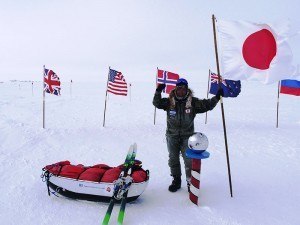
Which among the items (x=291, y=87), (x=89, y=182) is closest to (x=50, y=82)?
(x=89, y=182)

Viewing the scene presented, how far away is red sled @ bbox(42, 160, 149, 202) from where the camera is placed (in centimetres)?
487

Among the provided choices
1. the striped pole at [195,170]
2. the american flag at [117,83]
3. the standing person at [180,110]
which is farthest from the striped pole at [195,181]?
the american flag at [117,83]

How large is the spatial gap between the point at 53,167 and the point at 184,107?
8.22 ft

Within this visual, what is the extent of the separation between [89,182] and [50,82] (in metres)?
8.40

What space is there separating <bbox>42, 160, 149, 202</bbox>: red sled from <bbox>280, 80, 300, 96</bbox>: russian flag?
11092mm

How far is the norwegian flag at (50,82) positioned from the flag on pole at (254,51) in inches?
345

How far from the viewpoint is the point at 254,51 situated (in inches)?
209

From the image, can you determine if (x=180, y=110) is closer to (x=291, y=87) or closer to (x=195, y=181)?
(x=195, y=181)

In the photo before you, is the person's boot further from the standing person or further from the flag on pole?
the flag on pole

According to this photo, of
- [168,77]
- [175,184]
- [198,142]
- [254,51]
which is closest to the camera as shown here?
[198,142]

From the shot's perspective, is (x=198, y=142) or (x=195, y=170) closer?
(x=198, y=142)

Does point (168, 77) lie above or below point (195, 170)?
above

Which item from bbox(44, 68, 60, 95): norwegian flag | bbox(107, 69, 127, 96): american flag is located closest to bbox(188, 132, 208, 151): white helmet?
bbox(107, 69, 127, 96): american flag

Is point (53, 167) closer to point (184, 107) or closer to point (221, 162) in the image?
point (184, 107)
